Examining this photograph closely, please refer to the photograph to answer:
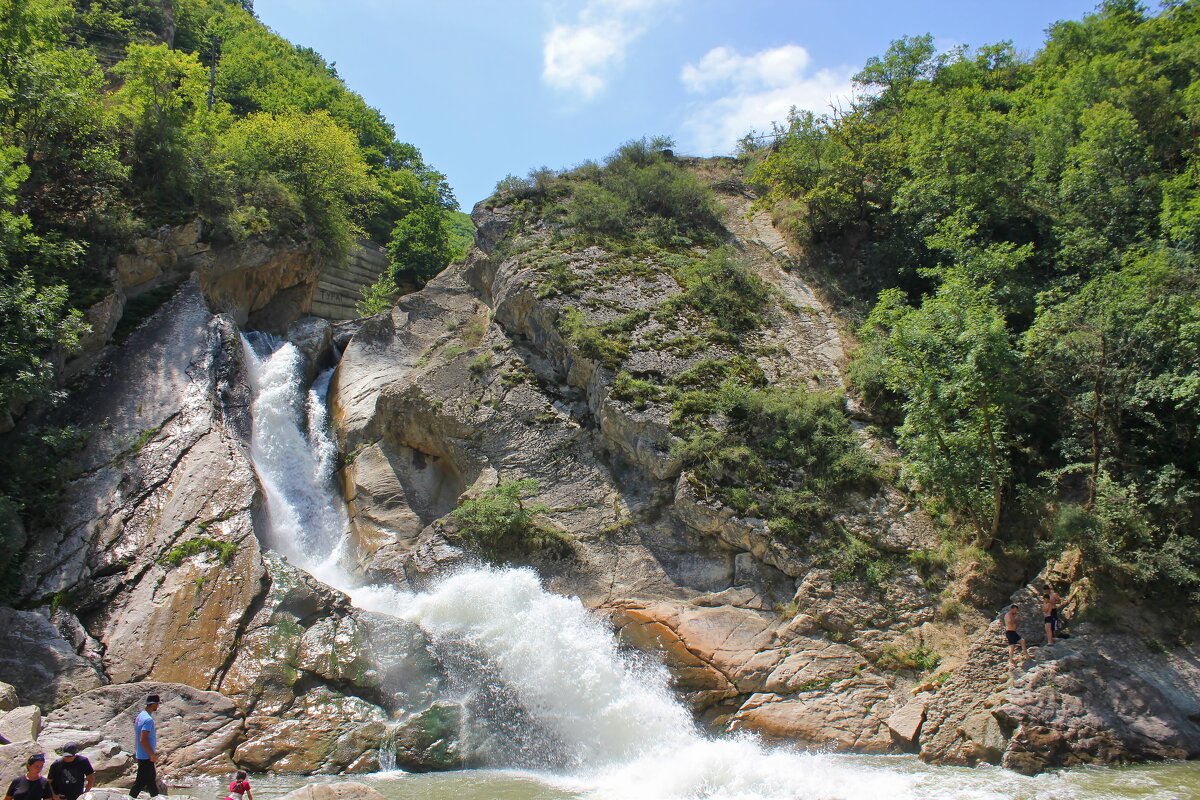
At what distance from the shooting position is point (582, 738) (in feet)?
42.6

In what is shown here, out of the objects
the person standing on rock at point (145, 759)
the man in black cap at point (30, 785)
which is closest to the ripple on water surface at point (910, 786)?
the person standing on rock at point (145, 759)

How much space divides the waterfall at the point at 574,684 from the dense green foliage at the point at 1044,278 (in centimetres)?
684

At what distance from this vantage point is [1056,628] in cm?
1297

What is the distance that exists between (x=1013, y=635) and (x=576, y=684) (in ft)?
26.3

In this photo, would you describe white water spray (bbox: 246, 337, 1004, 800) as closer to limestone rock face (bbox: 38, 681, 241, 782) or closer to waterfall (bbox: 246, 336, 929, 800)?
waterfall (bbox: 246, 336, 929, 800)

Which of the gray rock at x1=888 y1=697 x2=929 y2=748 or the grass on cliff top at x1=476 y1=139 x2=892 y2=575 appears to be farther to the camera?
the grass on cliff top at x1=476 y1=139 x2=892 y2=575

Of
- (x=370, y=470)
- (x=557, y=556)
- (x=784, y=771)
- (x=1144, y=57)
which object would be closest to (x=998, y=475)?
(x=784, y=771)

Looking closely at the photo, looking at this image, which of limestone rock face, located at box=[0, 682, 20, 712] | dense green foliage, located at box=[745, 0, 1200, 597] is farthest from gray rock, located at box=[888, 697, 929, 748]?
limestone rock face, located at box=[0, 682, 20, 712]

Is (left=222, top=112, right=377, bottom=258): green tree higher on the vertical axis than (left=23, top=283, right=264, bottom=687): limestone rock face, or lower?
higher

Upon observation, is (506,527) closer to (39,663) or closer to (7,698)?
(39,663)

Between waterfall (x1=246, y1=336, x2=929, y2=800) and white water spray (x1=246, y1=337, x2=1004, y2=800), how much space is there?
0.07 ft

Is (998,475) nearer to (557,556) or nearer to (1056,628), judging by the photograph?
(1056,628)

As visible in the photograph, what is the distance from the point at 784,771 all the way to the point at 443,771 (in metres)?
5.69

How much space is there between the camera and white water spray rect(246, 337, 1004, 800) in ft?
35.2
